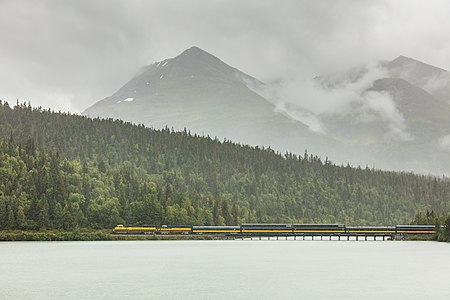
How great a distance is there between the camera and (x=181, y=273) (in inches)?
3629

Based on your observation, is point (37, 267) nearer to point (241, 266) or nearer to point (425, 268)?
point (241, 266)

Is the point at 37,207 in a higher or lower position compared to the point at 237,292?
higher

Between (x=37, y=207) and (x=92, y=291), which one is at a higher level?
(x=37, y=207)

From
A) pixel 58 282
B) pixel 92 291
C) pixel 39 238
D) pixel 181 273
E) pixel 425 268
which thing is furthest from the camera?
pixel 39 238

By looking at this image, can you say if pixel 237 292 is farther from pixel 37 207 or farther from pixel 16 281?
pixel 37 207

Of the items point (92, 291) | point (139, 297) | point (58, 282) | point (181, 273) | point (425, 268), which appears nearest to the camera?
point (139, 297)

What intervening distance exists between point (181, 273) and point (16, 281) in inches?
857

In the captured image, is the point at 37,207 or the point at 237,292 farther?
the point at 37,207

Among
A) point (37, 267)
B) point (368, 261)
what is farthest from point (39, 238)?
point (368, 261)

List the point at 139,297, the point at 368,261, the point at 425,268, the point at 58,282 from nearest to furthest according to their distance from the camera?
the point at 139,297
the point at 58,282
the point at 425,268
the point at 368,261

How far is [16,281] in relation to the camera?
8138cm

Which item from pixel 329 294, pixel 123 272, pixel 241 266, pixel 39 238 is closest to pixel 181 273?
pixel 123 272

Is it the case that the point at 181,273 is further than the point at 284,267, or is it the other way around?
the point at 284,267

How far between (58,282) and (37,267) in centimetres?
2184
